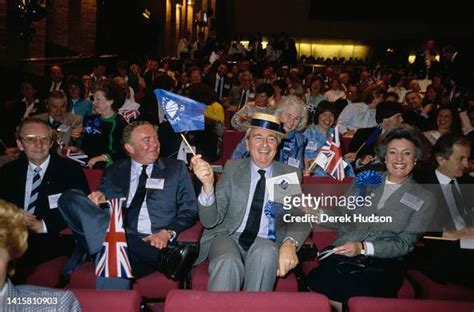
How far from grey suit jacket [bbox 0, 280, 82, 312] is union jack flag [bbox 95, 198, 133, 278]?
83 centimetres

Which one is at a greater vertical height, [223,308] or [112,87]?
[112,87]

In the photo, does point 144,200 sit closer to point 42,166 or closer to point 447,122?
point 42,166

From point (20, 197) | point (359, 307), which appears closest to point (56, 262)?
point (20, 197)

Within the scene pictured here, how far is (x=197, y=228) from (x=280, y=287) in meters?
0.72

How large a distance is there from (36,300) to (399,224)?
6.34 feet

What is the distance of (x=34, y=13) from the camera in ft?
28.5

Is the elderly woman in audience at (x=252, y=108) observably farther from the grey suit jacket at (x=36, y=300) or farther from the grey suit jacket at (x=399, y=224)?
the grey suit jacket at (x=36, y=300)

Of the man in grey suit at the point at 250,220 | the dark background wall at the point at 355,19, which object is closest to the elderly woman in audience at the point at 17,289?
the man in grey suit at the point at 250,220

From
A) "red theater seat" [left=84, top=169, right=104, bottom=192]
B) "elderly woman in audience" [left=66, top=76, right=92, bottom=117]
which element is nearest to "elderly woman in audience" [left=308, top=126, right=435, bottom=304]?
"red theater seat" [left=84, top=169, right=104, bottom=192]

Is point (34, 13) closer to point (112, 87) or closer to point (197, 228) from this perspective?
point (112, 87)

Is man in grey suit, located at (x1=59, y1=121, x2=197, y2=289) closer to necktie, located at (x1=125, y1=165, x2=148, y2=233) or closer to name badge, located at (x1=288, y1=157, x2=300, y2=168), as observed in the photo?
necktie, located at (x1=125, y1=165, x2=148, y2=233)

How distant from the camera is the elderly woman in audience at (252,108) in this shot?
21.6 feet

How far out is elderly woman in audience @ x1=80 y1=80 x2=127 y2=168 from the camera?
184 inches

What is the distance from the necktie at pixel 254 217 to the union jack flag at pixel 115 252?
74cm
